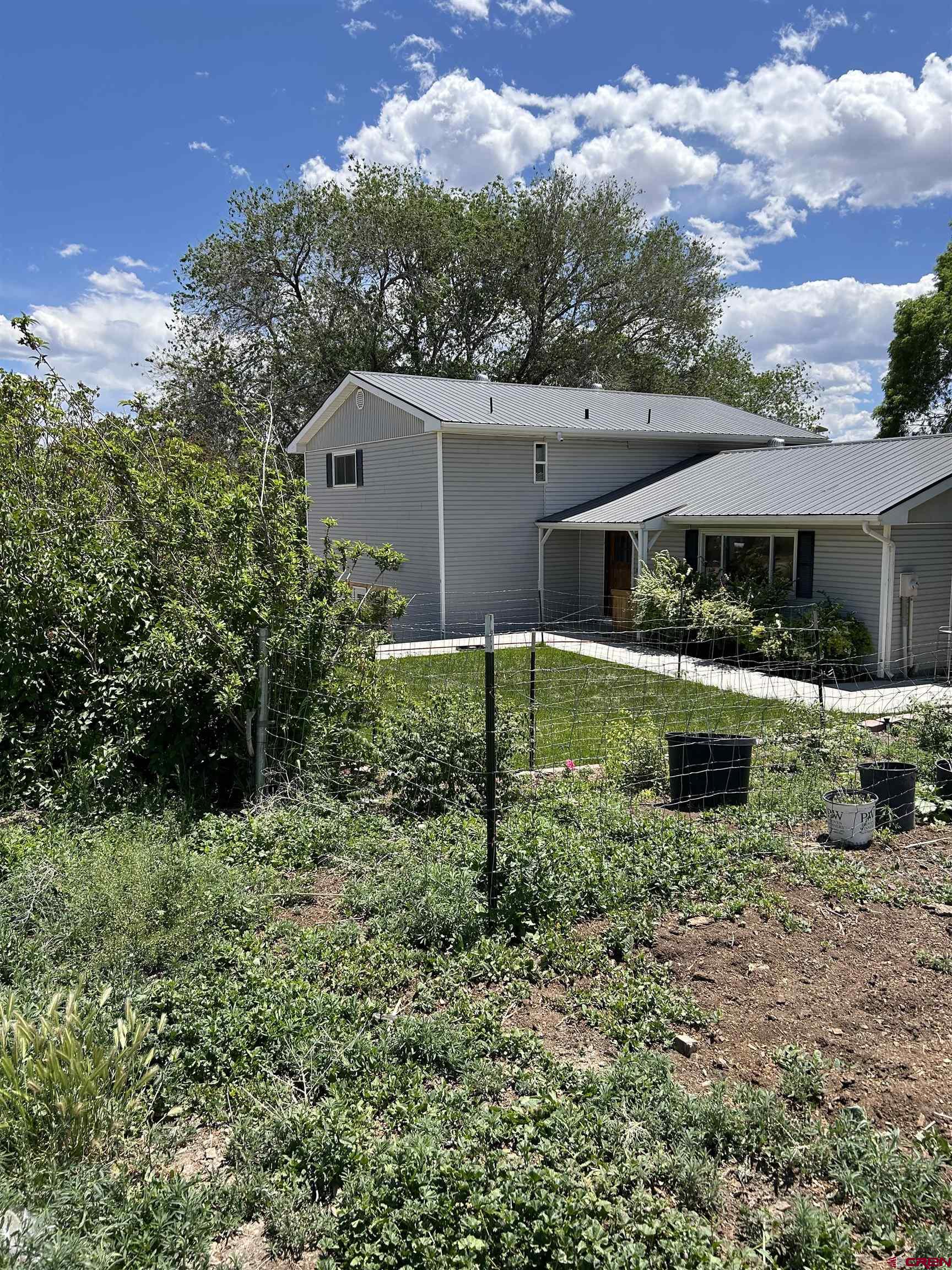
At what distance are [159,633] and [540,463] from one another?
529 inches

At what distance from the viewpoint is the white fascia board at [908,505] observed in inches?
472

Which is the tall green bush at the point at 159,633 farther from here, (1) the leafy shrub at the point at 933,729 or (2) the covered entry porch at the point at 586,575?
(2) the covered entry porch at the point at 586,575

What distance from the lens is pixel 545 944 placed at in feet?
14.0

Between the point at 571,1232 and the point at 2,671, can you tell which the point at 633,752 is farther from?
the point at 2,671

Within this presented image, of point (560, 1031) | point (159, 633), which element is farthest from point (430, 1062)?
point (159, 633)

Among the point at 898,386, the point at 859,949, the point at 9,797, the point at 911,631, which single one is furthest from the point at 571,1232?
the point at 898,386

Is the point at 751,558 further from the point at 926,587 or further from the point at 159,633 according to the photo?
the point at 159,633

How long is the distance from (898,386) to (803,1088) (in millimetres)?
34570

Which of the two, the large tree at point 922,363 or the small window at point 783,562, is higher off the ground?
the large tree at point 922,363

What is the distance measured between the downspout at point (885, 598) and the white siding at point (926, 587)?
0.10 meters

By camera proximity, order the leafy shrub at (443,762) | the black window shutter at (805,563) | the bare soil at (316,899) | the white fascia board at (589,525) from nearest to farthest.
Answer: the bare soil at (316,899)
the leafy shrub at (443,762)
the black window shutter at (805,563)
the white fascia board at (589,525)

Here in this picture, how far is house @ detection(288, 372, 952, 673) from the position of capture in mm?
12914

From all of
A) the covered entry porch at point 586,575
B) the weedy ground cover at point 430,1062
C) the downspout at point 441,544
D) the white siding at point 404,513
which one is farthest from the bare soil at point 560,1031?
the covered entry porch at point 586,575

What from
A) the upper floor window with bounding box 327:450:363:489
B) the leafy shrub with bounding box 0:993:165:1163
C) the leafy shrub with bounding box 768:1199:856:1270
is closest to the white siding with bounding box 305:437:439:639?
the upper floor window with bounding box 327:450:363:489
